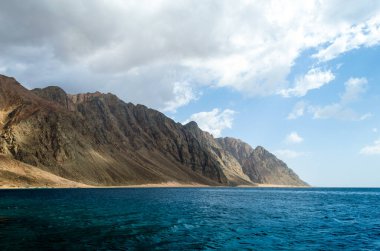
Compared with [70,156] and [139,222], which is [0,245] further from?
[70,156]

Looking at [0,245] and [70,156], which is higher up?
[70,156]

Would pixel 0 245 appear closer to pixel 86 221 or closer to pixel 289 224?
pixel 86 221

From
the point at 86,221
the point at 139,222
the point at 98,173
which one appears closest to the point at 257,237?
the point at 139,222

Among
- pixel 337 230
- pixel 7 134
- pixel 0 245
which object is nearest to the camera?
pixel 0 245

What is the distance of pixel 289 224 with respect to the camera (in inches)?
1745

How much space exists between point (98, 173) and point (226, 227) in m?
164

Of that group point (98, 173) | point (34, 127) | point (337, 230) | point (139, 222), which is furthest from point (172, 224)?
point (34, 127)

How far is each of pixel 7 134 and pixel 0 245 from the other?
175 metres

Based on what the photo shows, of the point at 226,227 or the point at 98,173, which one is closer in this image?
the point at 226,227

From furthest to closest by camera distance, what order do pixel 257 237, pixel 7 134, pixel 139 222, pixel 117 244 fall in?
pixel 7 134, pixel 139 222, pixel 257 237, pixel 117 244

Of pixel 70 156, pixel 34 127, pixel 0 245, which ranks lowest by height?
pixel 0 245

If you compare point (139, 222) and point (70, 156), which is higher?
point (70, 156)

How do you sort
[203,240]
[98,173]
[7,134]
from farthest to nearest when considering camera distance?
[98,173] < [7,134] < [203,240]

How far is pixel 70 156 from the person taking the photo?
19325cm
